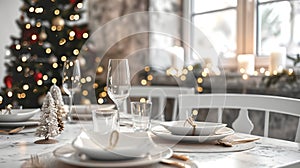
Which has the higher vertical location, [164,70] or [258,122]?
[164,70]

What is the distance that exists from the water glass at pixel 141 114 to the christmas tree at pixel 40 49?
7.50 feet

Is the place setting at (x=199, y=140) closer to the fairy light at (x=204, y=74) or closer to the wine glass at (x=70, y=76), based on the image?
the wine glass at (x=70, y=76)

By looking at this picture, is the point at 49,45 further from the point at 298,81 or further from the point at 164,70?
the point at 298,81

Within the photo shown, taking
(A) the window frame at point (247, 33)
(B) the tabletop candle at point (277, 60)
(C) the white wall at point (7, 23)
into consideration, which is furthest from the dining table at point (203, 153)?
(C) the white wall at point (7, 23)

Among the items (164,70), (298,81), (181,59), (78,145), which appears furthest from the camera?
(164,70)

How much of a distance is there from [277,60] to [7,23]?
2.61 meters

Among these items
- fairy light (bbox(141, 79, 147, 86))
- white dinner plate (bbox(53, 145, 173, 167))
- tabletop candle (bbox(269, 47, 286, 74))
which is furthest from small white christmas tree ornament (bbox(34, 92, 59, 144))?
fairy light (bbox(141, 79, 147, 86))

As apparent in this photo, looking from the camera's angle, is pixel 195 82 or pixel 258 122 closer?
pixel 258 122

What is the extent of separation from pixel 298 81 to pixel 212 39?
44.2 inches

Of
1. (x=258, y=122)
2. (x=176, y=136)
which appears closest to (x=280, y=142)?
(x=176, y=136)

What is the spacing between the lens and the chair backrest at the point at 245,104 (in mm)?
1469

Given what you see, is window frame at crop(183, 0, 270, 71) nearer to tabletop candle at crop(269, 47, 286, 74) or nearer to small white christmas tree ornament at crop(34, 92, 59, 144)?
tabletop candle at crop(269, 47, 286, 74)

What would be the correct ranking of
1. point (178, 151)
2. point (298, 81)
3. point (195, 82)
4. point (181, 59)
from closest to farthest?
point (178, 151) → point (298, 81) → point (195, 82) → point (181, 59)

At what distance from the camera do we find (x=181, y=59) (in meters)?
3.35
